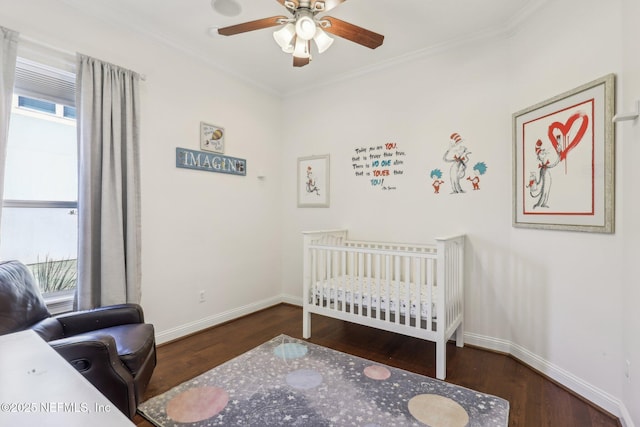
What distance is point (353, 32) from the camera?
71.9 inches

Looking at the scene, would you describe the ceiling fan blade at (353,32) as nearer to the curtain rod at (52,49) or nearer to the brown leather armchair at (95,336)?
the curtain rod at (52,49)

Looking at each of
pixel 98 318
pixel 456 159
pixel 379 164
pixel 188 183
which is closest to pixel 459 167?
pixel 456 159

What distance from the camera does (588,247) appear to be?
1848 mm

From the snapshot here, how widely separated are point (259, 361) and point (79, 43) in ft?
8.57

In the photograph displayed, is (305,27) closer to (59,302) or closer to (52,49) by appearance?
(52,49)

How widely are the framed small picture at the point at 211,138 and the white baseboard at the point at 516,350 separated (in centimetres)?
167

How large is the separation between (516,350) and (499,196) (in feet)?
3.98

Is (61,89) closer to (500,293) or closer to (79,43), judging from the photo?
(79,43)

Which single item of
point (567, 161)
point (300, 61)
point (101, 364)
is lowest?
point (101, 364)

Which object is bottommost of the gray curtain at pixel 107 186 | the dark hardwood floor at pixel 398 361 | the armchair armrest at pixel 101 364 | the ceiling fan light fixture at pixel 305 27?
the dark hardwood floor at pixel 398 361

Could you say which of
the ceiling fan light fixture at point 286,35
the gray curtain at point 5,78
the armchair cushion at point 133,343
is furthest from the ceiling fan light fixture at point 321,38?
the armchair cushion at point 133,343

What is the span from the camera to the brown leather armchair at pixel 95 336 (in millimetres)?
1416

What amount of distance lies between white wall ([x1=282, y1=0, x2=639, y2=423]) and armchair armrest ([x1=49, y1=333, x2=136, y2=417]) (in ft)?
7.55

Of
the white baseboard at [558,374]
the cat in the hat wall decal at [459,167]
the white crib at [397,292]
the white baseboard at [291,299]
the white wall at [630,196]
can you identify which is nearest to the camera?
the white wall at [630,196]
